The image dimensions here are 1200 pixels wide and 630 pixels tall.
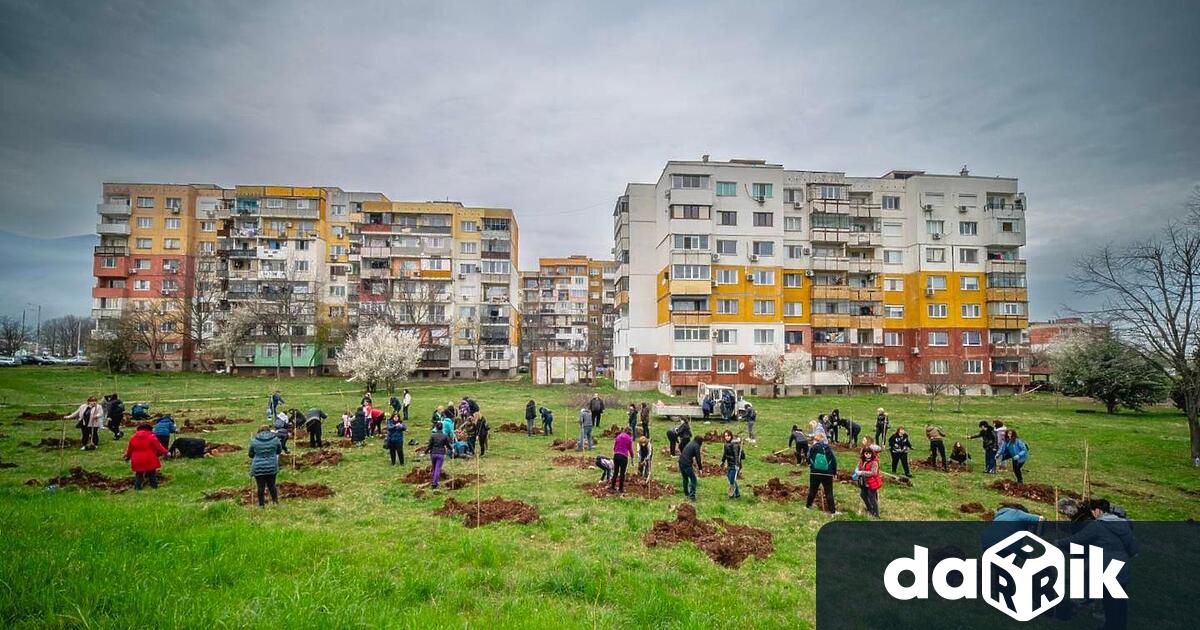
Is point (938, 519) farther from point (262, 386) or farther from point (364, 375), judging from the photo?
point (262, 386)

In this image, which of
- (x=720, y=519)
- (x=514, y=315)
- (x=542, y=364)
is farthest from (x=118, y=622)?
(x=514, y=315)

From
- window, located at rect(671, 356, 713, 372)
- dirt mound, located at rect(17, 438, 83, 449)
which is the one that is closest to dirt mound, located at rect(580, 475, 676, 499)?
dirt mound, located at rect(17, 438, 83, 449)

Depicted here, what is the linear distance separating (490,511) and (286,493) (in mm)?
6024

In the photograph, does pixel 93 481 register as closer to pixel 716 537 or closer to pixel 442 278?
pixel 716 537

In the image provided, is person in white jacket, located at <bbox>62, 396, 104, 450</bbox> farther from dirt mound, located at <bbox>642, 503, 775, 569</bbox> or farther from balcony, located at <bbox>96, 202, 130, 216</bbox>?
balcony, located at <bbox>96, 202, 130, 216</bbox>

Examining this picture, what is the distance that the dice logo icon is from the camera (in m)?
7.90

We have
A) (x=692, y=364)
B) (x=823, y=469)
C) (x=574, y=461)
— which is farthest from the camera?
(x=692, y=364)

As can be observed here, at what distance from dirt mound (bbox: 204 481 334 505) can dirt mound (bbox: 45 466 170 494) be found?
8.78ft

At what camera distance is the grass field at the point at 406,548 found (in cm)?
639

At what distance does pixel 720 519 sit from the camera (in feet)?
41.5

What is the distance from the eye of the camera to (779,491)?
15594 mm

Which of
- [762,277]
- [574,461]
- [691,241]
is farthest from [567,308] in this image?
[574,461]

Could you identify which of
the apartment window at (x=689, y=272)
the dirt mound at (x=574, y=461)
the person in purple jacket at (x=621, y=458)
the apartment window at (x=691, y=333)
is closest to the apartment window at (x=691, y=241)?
the apartment window at (x=689, y=272)

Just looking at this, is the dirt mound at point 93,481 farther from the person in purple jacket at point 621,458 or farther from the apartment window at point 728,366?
the apartment window at point 728,366
